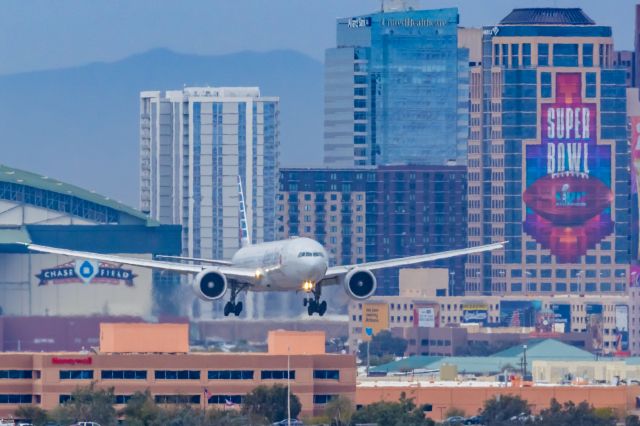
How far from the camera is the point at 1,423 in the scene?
187 metres

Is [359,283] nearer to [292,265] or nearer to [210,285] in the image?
[292,265]

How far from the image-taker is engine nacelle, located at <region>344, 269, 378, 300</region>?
133 m

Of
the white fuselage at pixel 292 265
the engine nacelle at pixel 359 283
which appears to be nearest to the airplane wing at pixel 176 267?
the white fuselage at pixel 292 265

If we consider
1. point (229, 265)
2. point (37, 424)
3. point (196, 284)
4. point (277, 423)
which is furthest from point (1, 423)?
point (196, 284)

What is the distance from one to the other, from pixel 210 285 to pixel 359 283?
7843 millimetres

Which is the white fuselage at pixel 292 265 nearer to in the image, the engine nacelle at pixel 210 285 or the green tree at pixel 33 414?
the engine nacelle at pixel 210 285

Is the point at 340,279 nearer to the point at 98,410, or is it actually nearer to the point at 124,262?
the point at 124,262

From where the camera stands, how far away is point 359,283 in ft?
438

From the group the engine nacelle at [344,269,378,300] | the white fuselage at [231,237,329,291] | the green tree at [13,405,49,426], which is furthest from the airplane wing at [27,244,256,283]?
the green tree at [13,405,49,426]

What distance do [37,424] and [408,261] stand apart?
197 feet

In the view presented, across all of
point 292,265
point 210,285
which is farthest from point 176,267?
point 292,265

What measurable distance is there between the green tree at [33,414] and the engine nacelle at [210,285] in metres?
60.0

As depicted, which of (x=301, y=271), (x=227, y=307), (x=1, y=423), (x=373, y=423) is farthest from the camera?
(x=373, y=423)

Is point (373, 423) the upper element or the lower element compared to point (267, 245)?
lower
